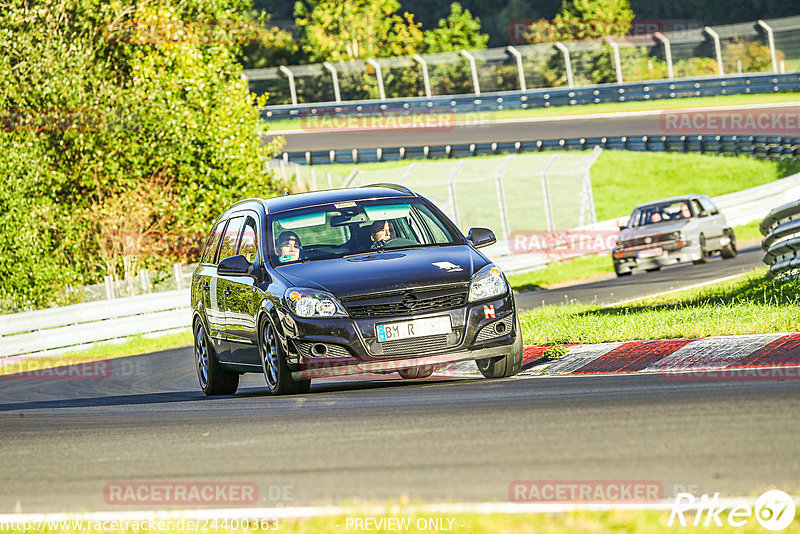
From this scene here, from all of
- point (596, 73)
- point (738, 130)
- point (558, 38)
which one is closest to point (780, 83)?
point (738, 130)

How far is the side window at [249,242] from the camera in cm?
1098

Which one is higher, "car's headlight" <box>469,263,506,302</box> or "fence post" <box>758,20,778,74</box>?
"car's headlight" <box>469,263,506,302</box>

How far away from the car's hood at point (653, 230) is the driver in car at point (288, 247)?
1597 cm

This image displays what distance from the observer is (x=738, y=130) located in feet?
142

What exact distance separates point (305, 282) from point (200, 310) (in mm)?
2849

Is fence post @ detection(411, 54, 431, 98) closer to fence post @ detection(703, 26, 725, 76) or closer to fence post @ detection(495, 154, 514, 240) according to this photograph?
fence post @ detection(703, 26, 725, 76)

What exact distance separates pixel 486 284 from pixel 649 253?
1629 cm

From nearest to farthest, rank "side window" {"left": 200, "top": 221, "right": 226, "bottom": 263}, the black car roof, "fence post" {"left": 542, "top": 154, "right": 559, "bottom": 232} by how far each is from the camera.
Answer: the black car roof < "side window" {"left": 200, "top": 221, "right": 226, "bottom": 263} < "fence post" {"left": 542, "top": 154, "right": 559, "bottom": 232}

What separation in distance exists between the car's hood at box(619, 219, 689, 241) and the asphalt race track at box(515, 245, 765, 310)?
2.63ft

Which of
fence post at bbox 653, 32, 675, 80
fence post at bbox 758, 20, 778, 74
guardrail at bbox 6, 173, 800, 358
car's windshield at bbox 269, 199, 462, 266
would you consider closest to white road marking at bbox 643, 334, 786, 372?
car's windshield at bbox 269, 199, 462, 266

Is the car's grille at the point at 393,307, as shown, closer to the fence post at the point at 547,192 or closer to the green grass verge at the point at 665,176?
the fence post at the point at 547,192

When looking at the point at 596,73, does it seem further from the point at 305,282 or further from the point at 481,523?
the point at 481,523

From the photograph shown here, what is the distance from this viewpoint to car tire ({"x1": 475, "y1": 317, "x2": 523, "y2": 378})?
10055 mm

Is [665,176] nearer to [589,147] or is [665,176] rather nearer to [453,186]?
[589,147]
